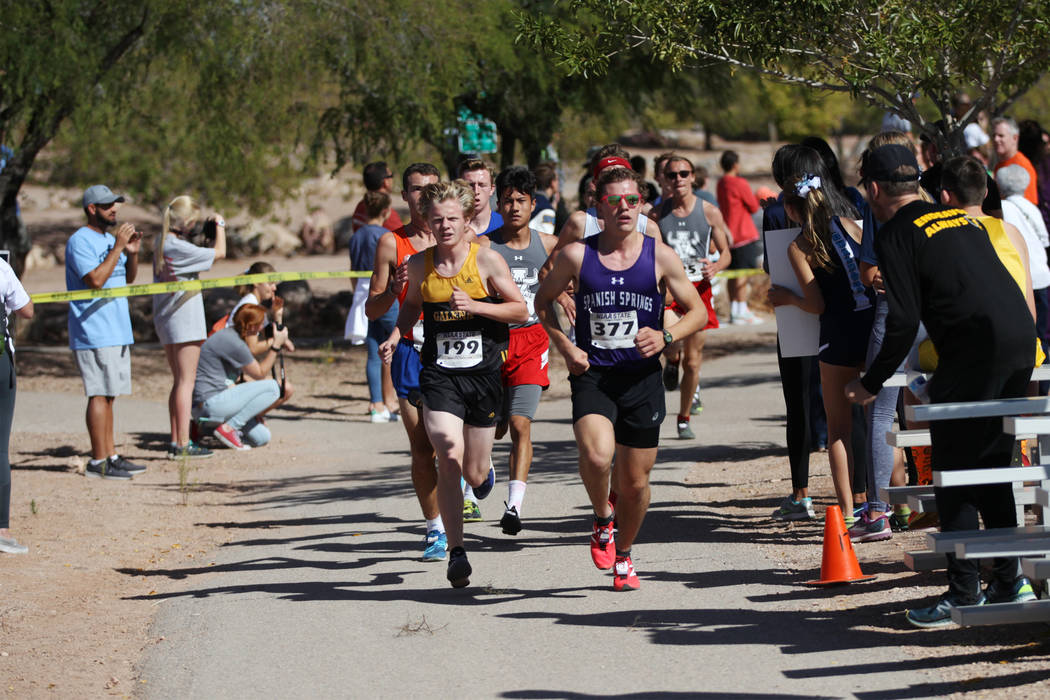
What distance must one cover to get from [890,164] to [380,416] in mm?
8268

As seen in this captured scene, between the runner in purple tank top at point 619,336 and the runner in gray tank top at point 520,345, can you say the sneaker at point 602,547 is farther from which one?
the runner in gray tank top at point 520,345

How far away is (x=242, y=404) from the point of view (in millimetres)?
11969

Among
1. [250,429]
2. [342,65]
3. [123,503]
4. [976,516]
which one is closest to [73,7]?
[342,65]

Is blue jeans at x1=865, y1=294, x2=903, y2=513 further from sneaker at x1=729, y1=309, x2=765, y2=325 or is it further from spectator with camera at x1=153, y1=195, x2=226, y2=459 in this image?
sneaker at x1=729, y1=309, x2=765, y2=325

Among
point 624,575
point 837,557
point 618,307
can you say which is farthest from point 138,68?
point 837,557

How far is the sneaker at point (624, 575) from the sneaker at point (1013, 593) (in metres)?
1.71

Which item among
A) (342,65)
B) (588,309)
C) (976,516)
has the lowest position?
(976,516)

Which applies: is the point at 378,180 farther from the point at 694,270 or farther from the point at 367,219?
the point at 694,270

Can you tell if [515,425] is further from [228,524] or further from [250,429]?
[250,429]

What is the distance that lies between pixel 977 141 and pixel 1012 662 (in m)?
10.2

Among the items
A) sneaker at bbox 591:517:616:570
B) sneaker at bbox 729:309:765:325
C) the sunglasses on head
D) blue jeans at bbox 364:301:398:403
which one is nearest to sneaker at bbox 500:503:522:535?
sneaker at bbox 591:517:616:570

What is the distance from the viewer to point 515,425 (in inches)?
312

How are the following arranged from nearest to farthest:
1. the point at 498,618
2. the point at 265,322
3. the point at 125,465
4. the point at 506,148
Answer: the point at 498,618
the point at 125,465
the point at 265,322
the point at 506,148

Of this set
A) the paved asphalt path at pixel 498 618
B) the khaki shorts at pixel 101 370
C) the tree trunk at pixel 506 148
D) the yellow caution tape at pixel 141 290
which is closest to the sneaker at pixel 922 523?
the paved asphalt path at pixel 498 618
